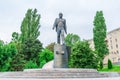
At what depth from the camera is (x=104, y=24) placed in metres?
54.6

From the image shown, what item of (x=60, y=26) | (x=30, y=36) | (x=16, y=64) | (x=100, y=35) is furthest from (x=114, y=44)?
(x=60, y=26)

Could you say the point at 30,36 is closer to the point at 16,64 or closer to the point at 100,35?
the point at 16,64

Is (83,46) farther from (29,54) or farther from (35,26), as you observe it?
(29,54)

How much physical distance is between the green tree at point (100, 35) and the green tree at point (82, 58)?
13769 millimetres

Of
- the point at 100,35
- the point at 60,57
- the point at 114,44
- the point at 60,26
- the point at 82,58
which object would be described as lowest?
the point at 60,57

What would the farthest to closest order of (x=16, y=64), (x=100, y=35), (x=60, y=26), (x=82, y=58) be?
(x=100, y=35)
(x=16, y=64)
(x=82, y=58)
(x=60, y=26)

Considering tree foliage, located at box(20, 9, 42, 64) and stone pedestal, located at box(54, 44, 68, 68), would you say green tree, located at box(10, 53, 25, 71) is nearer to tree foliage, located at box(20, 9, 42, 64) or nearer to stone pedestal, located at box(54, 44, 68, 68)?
tree foliage, located at box(20, 9, 42, 64)

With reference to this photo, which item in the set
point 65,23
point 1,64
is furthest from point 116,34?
point 65,23

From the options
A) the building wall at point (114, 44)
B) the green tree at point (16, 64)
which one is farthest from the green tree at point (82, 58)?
the building wall at point (114, 44)

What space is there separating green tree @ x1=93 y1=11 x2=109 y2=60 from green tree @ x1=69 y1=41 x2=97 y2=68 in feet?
45.2

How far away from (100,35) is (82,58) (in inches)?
665

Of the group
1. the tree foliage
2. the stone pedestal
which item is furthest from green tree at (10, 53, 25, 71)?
the stone pedestal

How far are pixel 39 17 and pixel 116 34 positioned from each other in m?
24.7

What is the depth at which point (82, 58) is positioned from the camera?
3731 cm
